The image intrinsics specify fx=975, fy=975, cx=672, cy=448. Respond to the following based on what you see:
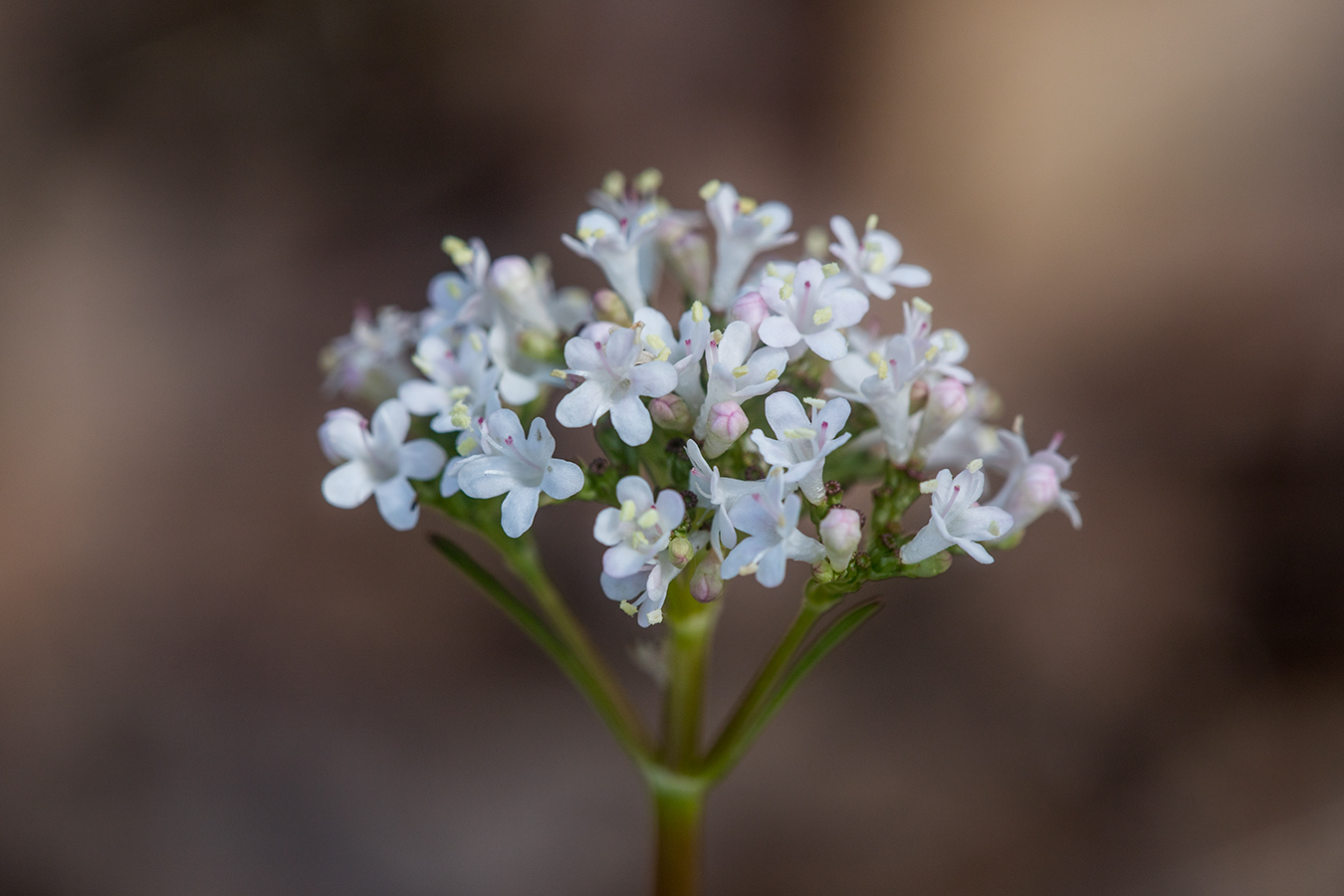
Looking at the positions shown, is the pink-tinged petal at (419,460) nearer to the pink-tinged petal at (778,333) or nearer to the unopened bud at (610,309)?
the unopened bud at (610,309)

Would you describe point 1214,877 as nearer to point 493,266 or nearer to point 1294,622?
point 1294,622

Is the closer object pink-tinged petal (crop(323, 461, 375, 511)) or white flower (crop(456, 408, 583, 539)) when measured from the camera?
white flower (crop(456, 408, 583, 539))

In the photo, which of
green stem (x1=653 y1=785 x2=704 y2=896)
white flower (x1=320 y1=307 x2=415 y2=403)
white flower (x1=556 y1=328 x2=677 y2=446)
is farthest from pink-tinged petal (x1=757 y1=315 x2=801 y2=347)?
green stem (x1=653 y1=785 x2=704 y2=896)

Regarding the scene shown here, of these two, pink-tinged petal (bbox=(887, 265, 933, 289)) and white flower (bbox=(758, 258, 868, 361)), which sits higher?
pink-tinged petal (bbox=(887, 265, 933, 289))

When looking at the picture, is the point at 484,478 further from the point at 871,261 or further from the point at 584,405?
the point at 871,261

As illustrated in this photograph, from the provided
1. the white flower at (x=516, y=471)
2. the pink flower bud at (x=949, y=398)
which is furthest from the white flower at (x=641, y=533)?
the pink flower bud at (x=949, y=398)

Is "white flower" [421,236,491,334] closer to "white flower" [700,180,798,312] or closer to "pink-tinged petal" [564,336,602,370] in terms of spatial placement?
"pink-tinged petal" [564,336,602,370]

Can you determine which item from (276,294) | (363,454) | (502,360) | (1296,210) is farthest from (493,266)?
(1296,210)
